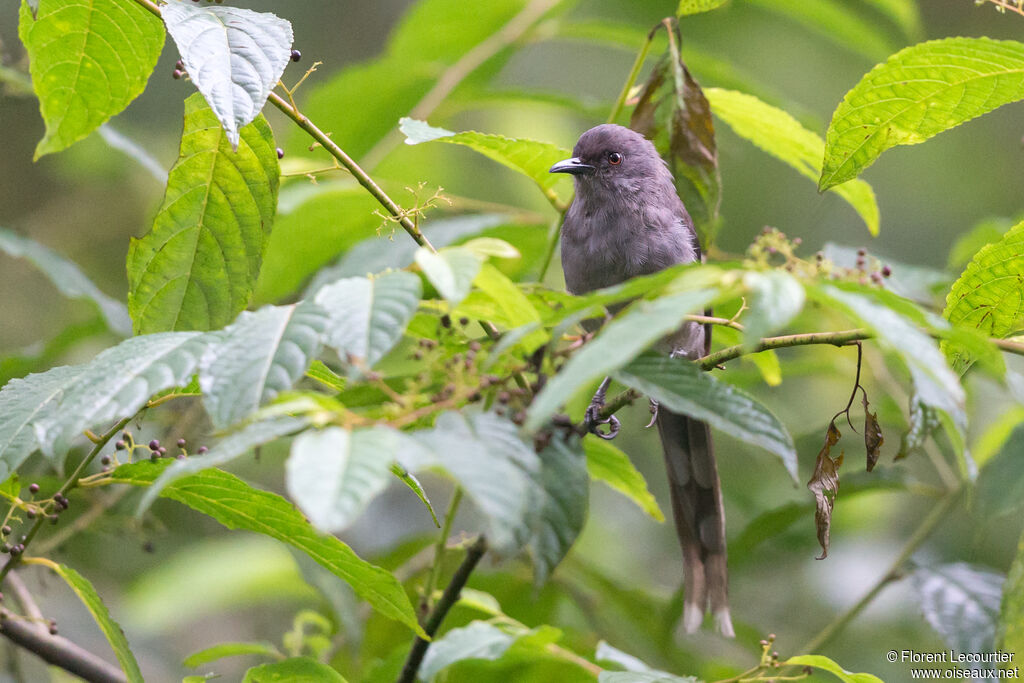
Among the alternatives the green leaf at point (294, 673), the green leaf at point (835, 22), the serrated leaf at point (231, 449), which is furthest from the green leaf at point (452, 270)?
the green leaf at point (835, 22)

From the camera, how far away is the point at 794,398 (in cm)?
674

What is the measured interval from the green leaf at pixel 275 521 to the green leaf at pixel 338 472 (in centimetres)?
73

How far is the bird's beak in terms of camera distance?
4.04 meters

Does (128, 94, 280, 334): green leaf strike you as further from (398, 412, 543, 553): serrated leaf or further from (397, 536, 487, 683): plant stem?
(398, 412, 543, 553): serrated leaf

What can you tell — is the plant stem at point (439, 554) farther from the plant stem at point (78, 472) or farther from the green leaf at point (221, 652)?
the plant stem at point (78, 472)

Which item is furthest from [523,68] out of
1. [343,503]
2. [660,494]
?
[343,503]

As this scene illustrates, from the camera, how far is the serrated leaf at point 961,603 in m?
3.08

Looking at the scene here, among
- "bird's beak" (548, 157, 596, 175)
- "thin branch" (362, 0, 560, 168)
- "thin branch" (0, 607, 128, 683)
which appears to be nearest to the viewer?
"thin branch" (0, 607, 128, 683)

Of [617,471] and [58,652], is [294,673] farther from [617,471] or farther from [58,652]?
[617,471]

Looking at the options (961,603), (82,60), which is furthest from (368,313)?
(961,603)

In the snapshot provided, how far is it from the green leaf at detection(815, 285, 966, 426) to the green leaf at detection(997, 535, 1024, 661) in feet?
2.93

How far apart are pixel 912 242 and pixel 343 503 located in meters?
7.93

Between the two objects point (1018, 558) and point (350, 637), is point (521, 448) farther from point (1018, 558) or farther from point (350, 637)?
point (350, 637)

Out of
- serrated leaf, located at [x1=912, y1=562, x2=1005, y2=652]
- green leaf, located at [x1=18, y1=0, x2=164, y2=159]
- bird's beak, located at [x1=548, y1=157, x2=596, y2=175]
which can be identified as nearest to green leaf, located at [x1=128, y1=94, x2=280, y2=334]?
green leaf, located at [x1=18, y1=0, x2=164, y2=159]
